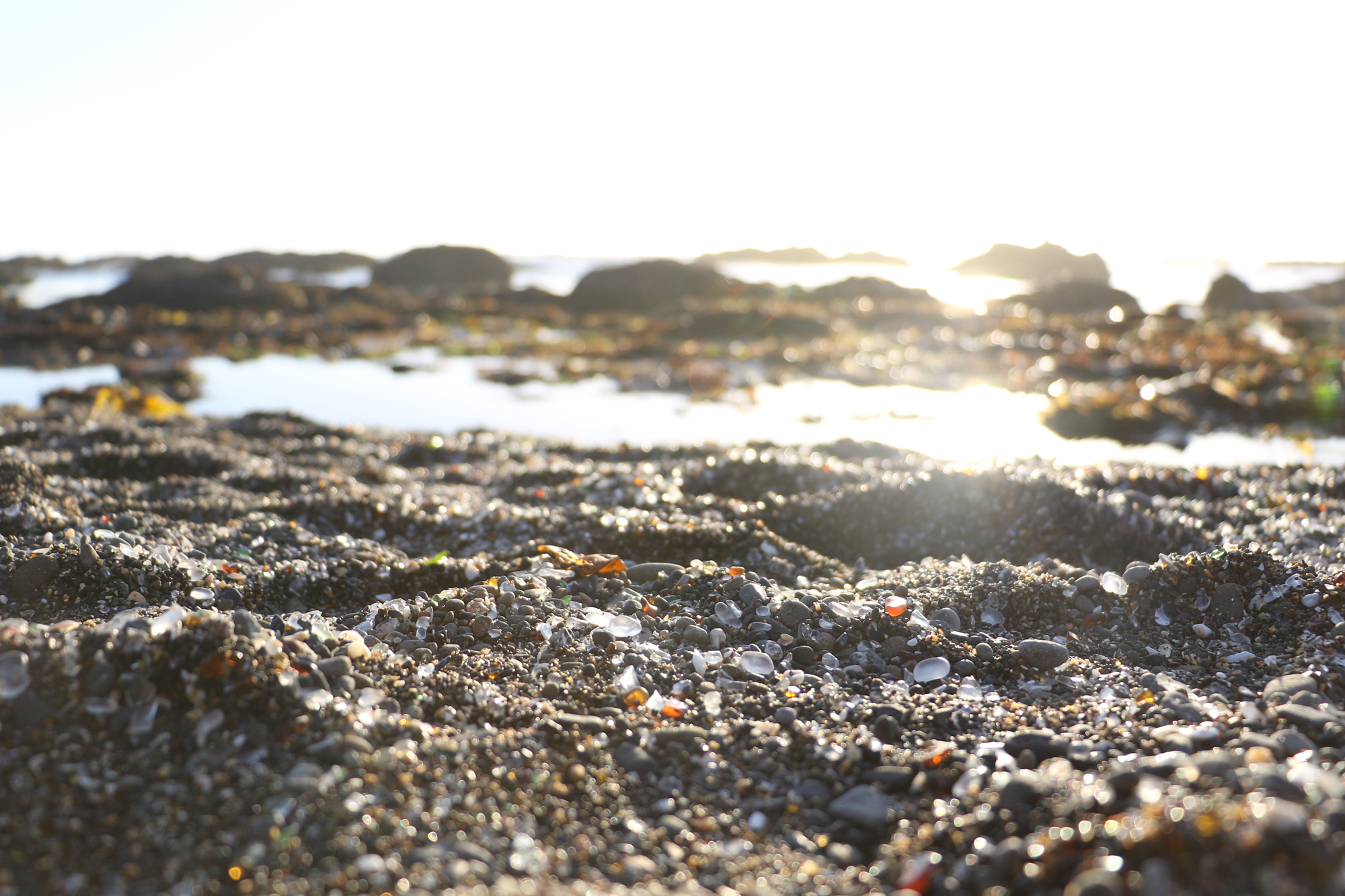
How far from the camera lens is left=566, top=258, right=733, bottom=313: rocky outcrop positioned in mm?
31906

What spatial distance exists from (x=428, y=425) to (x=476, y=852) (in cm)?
962

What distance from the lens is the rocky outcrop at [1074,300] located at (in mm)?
31141

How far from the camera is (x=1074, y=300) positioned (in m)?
32.4

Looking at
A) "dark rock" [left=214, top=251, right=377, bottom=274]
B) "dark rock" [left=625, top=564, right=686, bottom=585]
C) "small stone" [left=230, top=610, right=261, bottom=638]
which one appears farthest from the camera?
"dark rock" [left=214, top=251, right=377, bottom=274]

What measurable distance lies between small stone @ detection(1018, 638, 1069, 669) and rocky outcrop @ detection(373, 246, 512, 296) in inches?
1845

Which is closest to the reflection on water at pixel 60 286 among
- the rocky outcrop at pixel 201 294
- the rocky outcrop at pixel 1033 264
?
the rocky outcrop at pixel 201 294

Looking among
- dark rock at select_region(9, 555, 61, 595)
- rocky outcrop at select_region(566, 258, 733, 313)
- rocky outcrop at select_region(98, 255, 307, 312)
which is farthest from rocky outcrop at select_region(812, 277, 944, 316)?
dark rock at select_region(9, 555, 61, 595)

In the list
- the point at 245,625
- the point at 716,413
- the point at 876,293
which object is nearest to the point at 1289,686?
the point at 245,625

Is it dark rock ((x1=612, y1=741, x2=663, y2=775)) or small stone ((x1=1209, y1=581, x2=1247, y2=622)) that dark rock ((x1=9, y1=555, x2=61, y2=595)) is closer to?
→ dark rock ((x1=612, y1=741, x2=663, y2=775))

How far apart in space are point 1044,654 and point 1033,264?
67064mm

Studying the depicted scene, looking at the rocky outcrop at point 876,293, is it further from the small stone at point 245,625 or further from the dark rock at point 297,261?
the dark rock at point 297,261

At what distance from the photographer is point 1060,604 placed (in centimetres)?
388

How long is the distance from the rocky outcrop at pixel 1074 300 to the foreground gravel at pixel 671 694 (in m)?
28.5

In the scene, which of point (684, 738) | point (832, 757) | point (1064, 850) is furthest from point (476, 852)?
point (1064, 850)
